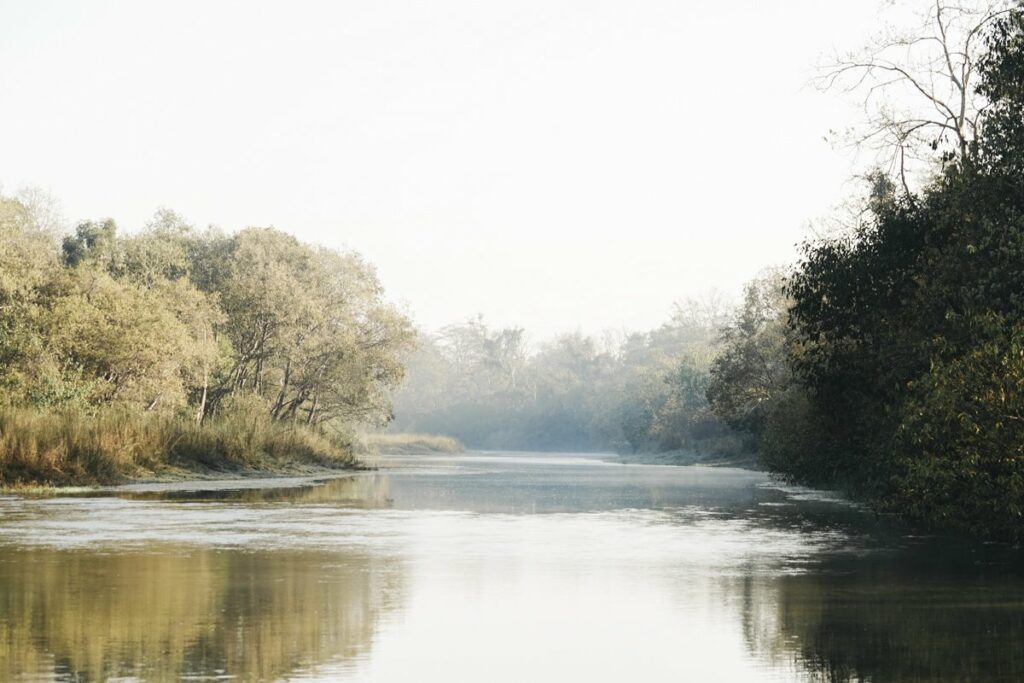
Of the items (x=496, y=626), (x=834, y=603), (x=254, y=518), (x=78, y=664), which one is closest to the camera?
(x=78, y=664)

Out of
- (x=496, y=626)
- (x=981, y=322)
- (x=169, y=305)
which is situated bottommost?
(x=496, y=626)

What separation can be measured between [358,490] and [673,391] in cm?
6532

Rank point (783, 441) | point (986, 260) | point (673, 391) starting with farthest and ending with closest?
point (673, 391), point (783, 441), point (986, 260)

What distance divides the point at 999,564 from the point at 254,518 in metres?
13.7

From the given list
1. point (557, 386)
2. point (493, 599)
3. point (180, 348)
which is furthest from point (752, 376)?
point (557, 386)

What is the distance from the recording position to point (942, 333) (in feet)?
77.3

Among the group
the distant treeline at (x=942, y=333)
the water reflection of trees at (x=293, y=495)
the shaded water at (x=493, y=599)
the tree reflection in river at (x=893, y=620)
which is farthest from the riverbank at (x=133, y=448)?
the tree reflection in river at (x=893, y=620)

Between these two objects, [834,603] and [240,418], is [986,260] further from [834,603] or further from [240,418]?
[240,418]

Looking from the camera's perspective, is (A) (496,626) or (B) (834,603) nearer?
(A) (496,626)

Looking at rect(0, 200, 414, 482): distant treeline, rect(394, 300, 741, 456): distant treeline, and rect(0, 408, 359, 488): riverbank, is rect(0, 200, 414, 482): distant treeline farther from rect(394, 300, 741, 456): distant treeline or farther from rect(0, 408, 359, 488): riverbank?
rect(394, 300, 741, 456): distant treeline

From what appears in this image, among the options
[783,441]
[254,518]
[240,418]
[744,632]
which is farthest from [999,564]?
[240,418]

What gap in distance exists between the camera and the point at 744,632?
11789 mm

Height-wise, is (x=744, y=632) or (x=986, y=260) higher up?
(x=986, y=260)

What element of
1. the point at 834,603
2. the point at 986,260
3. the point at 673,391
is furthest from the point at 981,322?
the point at 673,391
